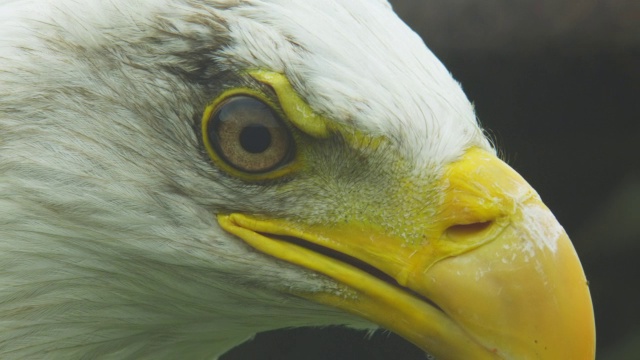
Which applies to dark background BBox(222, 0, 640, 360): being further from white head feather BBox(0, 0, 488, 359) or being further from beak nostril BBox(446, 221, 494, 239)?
beak nostril BBox(446, 221, 494, 239)

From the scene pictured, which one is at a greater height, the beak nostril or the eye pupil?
the beak nostril

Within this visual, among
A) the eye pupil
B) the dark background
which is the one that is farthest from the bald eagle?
the dark background

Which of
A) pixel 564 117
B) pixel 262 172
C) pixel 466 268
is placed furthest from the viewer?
pixel 564 117

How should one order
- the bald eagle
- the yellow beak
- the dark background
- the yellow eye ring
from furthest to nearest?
the dark background < the yellow eye ring < the bald eagle < the yellow beak

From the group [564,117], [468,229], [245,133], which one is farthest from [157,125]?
[564,117]

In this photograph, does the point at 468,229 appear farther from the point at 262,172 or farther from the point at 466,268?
the point at 262,172

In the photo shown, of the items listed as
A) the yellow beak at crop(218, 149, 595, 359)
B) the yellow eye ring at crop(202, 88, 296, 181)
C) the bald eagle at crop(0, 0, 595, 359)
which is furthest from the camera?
the yellow eye ring at crop(202, 88, 296, 181)

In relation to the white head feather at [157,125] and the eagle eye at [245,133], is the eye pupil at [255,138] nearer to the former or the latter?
the eagle eye at [245,133]

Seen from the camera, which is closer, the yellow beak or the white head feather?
the yellow beak
